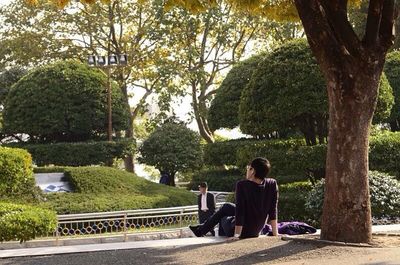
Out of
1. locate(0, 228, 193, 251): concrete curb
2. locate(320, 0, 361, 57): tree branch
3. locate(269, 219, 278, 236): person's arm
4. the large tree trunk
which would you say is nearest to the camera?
the large tree trunk

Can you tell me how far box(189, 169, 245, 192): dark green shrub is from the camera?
24.1 metres

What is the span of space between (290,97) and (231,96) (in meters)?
9.76

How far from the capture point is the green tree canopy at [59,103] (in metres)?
24.9

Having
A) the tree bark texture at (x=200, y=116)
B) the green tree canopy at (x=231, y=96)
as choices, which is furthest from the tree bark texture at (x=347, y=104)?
the tree bark texture at (x=200, y=116)

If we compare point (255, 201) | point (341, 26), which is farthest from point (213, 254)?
point (341, 26)

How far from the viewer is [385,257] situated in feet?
25.4

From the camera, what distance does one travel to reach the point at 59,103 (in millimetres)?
25078

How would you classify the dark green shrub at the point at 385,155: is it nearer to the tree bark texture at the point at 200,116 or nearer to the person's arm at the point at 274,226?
the person's arm at the point at 274,226

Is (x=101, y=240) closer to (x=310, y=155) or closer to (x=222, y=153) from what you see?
(x=310, y=155)

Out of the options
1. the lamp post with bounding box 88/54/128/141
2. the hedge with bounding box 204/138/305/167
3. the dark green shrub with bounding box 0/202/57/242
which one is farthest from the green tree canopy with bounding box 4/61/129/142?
the dark green shrub with bounding box 0/202/57/242

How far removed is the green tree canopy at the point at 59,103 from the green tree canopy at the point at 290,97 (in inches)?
398

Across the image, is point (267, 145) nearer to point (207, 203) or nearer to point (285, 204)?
point (285, 204)

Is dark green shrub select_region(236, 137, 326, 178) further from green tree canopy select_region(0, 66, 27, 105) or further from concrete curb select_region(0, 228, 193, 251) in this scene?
green tree canopy select_region(0, 66, 27, 105)

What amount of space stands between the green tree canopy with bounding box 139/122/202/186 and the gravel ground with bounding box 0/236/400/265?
17.9 m
